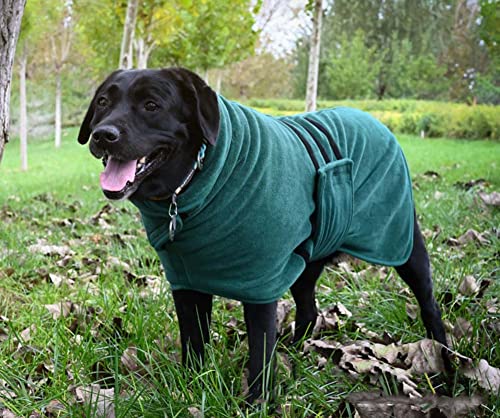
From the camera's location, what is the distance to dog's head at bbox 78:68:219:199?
2.11 metres

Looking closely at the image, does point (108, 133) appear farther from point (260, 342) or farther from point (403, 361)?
point (403, 361)

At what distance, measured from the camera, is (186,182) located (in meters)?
2.26

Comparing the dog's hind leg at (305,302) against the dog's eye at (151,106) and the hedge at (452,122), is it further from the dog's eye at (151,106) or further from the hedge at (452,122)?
the hedge at (452,122)

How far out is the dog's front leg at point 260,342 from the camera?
2.44 meters

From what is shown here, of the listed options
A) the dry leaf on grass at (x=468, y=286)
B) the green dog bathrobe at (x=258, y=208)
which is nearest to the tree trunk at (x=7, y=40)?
the green dog bathrobe at (x=258, y=208)

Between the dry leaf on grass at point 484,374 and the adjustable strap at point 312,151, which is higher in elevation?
the adjustable strap at point 312,151

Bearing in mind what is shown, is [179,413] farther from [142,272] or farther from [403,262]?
[142,272]

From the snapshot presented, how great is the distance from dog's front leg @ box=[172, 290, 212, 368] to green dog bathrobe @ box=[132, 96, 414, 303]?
103 mm

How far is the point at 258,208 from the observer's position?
2.30 metres

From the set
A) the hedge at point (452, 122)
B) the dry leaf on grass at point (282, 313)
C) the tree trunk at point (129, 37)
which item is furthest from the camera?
the hedge at point (452, 122)

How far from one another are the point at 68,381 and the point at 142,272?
5.36 feet

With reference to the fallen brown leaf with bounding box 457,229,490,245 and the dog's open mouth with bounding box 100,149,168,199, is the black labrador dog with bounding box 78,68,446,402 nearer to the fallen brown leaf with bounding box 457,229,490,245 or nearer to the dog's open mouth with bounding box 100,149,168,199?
the dog's open mouth with bounding box 100,149,168,199

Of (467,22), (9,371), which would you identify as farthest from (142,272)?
(467,22)

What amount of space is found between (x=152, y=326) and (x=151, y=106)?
120 centimetres
